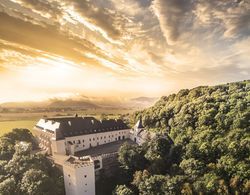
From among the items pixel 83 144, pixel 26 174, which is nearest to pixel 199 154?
pixel 83 144

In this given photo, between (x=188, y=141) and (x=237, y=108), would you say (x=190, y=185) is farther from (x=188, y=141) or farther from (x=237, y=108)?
(x=237, y=108)

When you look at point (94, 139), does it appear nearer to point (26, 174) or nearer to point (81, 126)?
point (81, 126)

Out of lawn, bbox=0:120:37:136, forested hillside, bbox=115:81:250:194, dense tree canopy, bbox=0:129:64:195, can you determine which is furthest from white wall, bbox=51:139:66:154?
lawn, bbox=0:120:37:136

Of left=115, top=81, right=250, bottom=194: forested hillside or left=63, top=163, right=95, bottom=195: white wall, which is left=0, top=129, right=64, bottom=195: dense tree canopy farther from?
left=115, top=81, right=250, bottom=194: forested hillside

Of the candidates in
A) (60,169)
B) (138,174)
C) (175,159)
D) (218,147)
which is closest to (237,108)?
(218,147)

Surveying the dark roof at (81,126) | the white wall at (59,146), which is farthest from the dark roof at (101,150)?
the dark roof at (81,126)
